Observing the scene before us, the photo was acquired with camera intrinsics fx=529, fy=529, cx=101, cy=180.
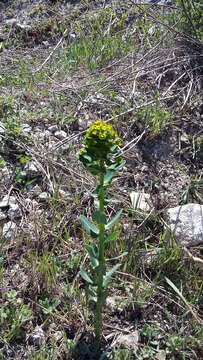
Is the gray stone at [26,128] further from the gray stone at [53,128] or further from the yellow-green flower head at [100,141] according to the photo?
the yellow-green flower head at [100,141]

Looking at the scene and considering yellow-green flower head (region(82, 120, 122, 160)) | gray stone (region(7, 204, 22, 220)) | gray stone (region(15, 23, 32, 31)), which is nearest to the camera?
yellow-green flower head (region(82, 120, 122, 160))

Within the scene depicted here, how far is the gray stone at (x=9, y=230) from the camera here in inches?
97.9

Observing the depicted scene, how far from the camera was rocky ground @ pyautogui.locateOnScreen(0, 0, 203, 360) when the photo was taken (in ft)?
7.13

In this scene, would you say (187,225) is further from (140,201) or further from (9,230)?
(9,230)

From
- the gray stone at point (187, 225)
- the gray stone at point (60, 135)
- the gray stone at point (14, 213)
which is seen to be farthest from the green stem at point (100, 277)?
the gray stone at point (60, 135)

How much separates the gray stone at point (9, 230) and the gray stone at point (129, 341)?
710 millimetres

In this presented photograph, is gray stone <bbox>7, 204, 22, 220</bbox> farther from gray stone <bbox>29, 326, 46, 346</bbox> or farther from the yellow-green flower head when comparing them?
the yellow-green flower head

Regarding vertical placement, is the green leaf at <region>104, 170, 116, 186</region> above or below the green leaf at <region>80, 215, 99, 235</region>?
above

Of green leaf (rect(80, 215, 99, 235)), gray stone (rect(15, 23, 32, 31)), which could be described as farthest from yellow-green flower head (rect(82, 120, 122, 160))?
gray stone (rect(15, 23, 32, 31))

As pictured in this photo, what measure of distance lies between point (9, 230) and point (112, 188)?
0.57 m

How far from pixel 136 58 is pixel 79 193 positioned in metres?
1.39

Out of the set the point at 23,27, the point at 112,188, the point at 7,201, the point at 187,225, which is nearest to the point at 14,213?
the point at 7,201

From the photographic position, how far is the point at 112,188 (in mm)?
2729

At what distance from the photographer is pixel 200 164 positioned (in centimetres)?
296
